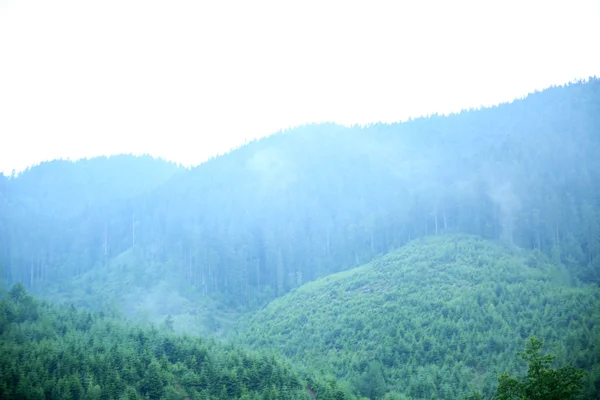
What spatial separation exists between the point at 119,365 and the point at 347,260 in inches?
3184

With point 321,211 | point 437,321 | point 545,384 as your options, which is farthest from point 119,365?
point 321,211

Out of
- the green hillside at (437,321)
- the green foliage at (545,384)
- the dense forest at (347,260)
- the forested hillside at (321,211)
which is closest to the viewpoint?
the green foliage at (545,384)

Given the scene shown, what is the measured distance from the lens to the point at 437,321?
7550 centimetres

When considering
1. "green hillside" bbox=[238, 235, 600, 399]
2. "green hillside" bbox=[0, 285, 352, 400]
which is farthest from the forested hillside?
"green hillside" bbox=[0, 285, 352, 400]

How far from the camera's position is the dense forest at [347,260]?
6178 cm

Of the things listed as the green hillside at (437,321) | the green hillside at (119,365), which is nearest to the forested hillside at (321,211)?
the green hillside at (437,321)

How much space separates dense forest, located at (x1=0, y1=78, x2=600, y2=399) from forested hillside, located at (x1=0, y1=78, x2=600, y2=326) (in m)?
0.56

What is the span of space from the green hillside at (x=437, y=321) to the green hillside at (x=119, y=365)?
1504 cm

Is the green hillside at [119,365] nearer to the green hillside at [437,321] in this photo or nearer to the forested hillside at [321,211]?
the green hillside at [437,321]

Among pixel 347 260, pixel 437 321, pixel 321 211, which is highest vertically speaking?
pixel 321 211

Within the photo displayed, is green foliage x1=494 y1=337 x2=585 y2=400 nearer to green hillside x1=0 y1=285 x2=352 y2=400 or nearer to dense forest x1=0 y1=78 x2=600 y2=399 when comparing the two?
dense forest x1=0 y1=78 x2=600 y2=399

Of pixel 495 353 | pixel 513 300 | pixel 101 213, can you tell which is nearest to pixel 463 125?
pixel 513 300

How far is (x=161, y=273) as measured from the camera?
12756 cm

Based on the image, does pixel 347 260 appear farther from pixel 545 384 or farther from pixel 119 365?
pixel 545 384
